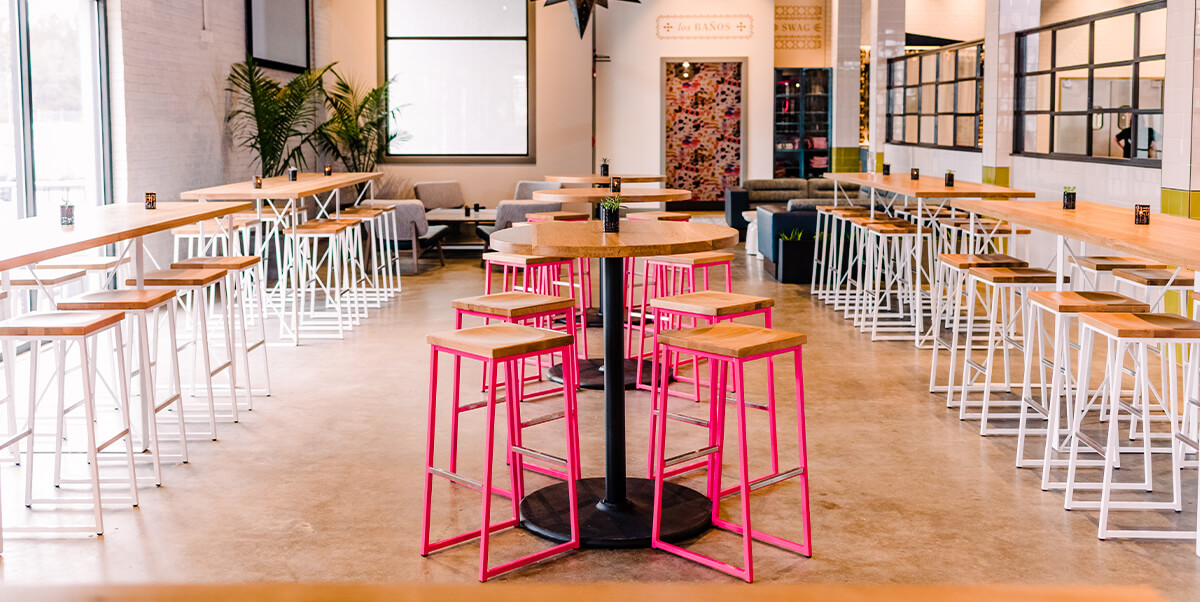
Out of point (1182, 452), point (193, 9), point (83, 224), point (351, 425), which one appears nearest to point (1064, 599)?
point (1182, 452)

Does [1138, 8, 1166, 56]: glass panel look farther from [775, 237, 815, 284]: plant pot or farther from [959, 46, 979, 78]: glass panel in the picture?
[959, 46, 979, 78]: glass panel

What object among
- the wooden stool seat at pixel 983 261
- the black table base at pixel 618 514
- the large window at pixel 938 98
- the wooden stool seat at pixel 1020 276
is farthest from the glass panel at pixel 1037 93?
the black table base at pixel 618 514

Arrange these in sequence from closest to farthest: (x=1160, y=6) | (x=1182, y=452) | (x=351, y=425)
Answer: (x=1182, y=452) < (x=351, y=425) < (x=1160, y=6)

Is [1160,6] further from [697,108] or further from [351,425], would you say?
[697,108]

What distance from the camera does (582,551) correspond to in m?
3.41

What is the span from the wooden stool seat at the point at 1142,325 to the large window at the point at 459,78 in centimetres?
960

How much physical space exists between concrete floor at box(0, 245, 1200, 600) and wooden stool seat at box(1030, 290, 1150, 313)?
69 cm

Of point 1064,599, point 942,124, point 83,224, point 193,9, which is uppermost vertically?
point 193,9

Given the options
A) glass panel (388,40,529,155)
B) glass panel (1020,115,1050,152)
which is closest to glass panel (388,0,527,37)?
glass panel (388,40,529,155)

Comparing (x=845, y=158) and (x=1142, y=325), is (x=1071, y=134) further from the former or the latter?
(x=1142, y=325)

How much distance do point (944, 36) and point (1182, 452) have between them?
482 inches

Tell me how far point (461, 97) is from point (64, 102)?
5.82 m

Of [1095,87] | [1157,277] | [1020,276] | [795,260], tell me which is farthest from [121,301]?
[1095,87]

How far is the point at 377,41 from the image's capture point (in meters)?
12.4
